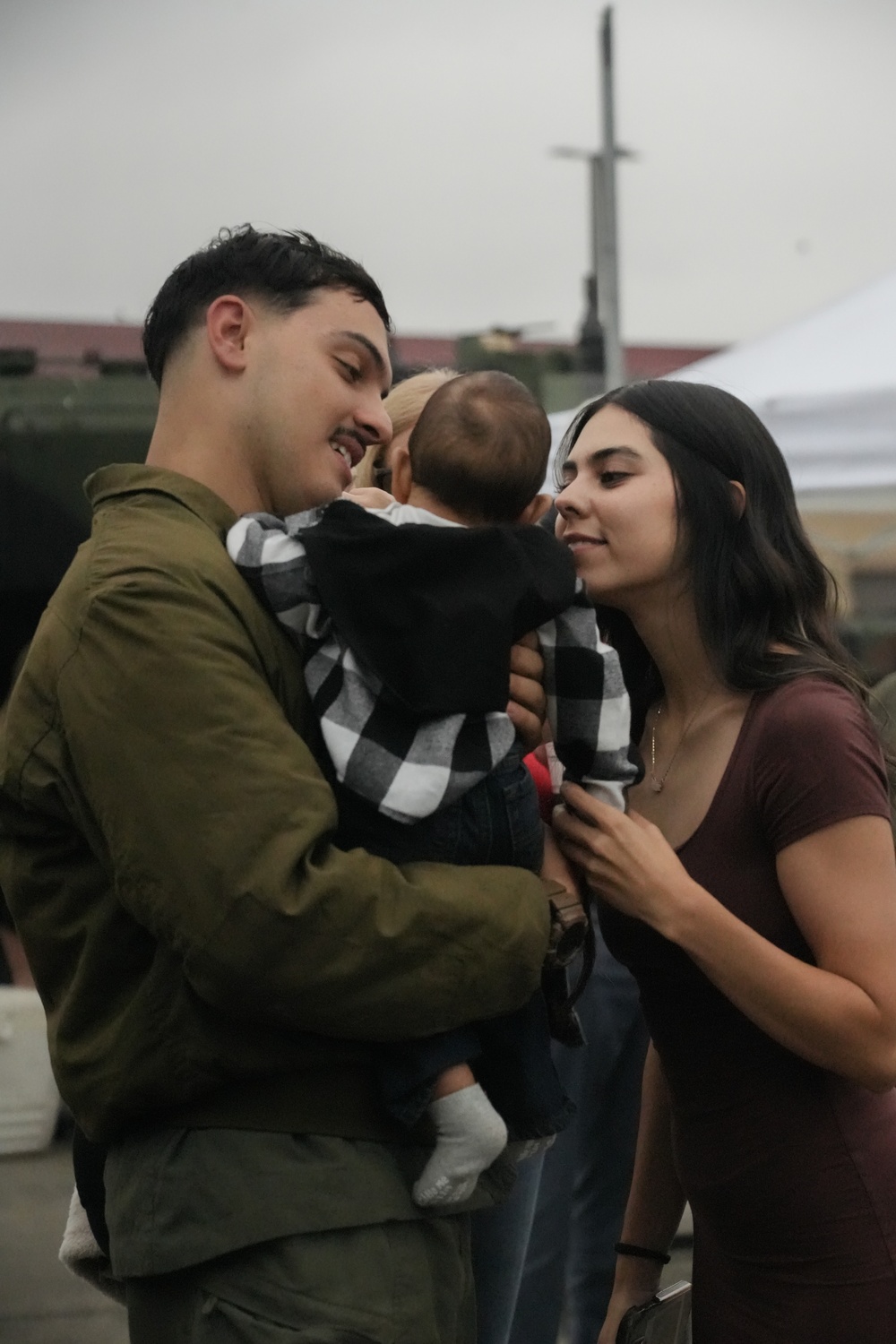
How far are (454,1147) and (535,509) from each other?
0.88 metres

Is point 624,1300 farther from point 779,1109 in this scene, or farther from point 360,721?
point 360,721

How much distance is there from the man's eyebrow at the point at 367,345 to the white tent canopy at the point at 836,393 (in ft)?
9.18

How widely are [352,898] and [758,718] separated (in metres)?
0.83

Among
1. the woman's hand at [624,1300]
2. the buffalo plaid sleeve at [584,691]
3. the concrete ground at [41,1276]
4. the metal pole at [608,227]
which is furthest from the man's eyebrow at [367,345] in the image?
the metal pole at [608,227]

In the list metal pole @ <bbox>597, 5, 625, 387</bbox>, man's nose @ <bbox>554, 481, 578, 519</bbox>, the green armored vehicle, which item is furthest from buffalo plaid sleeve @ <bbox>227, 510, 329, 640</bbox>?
metal pole @ <bbox>597, 5, 625, 387</bbox>

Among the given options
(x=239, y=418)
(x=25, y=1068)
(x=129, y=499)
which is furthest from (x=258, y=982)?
(x=25, y=1068)

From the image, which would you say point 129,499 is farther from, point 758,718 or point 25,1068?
point 25,1068

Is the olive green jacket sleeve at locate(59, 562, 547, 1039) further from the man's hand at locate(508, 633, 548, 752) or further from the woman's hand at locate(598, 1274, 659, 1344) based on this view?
the woman's hand at locate(598, 1274, 659, 1344)

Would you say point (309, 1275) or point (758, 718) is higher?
point (758, 718)

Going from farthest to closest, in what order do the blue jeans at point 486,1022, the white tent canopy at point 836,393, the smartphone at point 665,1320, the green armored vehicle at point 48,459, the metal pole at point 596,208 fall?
1. the metal pole at point 596,208
2. the green armored vehicle at point 48,459
3. the white tent canopy at point 836,393
4. the smartphone at point 665,1320
5. the blue jeans at point 486,1022

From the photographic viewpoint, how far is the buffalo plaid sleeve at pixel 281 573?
6.04 ft

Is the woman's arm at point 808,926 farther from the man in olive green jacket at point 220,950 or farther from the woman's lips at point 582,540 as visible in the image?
the woman's lips at point 582,540

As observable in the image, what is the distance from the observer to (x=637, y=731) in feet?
8.68

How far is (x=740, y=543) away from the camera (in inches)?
97.1
